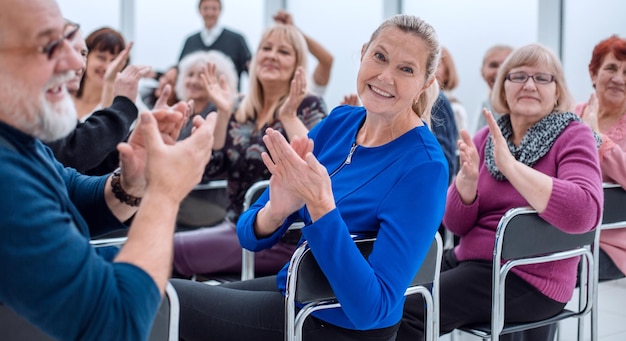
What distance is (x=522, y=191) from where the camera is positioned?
6.81ft

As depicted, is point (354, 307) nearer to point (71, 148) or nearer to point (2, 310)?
point (2, 310)

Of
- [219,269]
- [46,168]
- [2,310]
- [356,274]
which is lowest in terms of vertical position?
[219,269]

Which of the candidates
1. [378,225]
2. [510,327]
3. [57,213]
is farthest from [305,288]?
[510,327]

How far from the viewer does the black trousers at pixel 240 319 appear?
1679 millimetres

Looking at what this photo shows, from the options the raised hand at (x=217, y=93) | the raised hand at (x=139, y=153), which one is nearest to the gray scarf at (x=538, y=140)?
the raised hand at (x=217, y=93)

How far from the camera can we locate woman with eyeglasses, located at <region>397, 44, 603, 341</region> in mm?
2051

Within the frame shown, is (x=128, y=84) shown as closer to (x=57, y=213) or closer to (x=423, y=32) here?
(x=423, y=32)

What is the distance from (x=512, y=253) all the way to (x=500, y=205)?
0.33 m

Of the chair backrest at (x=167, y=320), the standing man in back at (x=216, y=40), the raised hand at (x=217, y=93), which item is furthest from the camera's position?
the standing man in back at (x=216, y=40)

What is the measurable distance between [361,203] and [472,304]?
2.19 feet

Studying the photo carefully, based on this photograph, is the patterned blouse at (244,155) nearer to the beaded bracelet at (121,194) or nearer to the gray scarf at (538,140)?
the gray scarf at (538,140)

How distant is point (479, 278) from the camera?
221 centimetres

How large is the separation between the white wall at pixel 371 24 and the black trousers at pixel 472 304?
260cm

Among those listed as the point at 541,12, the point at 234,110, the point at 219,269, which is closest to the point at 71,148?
the point at 219,269
